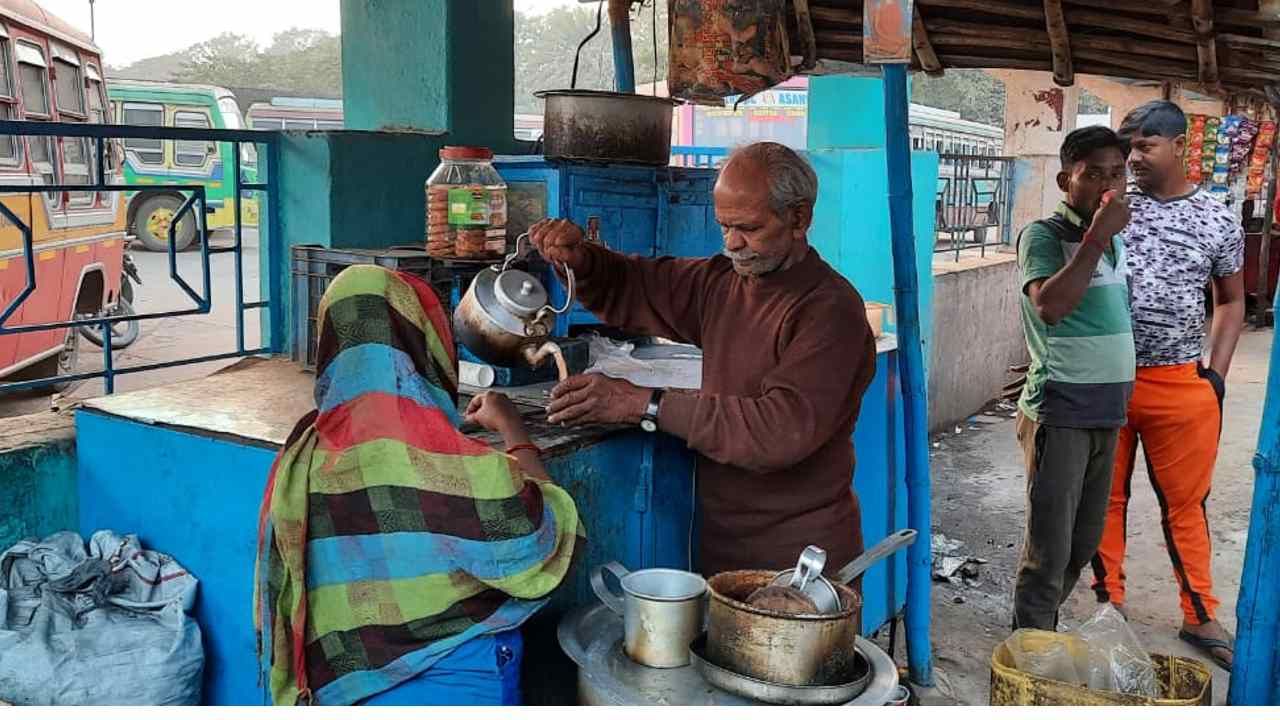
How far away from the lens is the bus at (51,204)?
646 centimetres

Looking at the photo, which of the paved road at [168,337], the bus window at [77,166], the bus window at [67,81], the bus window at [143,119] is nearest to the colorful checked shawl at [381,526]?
the paved road at [168,337]

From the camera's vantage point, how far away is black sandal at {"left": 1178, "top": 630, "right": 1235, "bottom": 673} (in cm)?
387

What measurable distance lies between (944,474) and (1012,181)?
442 cm

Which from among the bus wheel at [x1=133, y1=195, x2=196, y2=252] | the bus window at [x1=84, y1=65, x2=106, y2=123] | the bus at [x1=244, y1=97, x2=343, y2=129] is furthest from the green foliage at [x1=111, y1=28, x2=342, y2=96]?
the bus window at [x1=84, y1=65, x2=106, y2=123]

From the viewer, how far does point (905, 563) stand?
4.00 m

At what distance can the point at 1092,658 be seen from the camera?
9.43 feet

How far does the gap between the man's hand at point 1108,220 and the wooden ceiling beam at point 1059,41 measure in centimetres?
39

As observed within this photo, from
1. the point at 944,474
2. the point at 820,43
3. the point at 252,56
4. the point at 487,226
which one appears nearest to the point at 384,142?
the point at 487,226

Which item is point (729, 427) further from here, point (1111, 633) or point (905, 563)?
point (905, 563)

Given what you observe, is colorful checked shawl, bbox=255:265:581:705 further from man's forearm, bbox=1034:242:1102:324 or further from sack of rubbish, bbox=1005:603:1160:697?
man's forearm, bbox=1034:242:1102:324

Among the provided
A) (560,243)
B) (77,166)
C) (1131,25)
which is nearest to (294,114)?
(77,166)

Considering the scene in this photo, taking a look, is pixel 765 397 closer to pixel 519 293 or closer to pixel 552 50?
pixel 519 293

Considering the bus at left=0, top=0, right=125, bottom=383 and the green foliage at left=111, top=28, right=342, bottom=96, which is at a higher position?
the green foliage at left=111, top=28, right=342, bottom=96

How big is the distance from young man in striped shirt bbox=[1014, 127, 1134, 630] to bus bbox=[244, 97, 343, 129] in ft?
55.7
